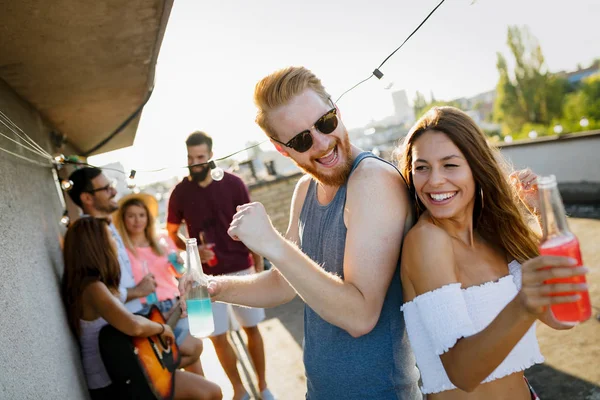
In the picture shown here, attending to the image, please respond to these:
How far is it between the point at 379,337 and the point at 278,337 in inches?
172

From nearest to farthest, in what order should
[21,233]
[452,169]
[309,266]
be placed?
[309,266] → [452,169] → [21,233]

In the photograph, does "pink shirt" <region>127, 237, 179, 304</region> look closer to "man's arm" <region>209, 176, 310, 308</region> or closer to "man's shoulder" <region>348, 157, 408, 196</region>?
"man's arm" <region>209, 176, 310, 308</region>

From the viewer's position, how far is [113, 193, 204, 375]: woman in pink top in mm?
4680

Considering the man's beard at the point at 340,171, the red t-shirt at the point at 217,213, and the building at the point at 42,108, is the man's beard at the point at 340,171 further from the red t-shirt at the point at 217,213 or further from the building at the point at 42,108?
the red t-shirt at the point at 217,213

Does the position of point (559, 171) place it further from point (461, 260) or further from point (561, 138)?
point (461, 260)

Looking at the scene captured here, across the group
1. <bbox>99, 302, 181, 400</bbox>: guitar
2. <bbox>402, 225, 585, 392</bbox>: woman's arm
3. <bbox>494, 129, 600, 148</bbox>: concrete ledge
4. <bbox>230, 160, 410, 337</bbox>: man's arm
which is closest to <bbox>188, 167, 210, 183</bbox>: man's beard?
<bbox>99, 302, 181, 400</bbox>: guitar

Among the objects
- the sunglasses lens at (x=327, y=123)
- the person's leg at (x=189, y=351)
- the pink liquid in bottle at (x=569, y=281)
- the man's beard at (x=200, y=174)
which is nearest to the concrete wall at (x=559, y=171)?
the man's beard at (x=200, y=174)

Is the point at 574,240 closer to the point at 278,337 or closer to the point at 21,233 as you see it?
the point at 21,233

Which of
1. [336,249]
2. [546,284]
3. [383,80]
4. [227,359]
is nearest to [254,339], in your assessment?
[227,359]

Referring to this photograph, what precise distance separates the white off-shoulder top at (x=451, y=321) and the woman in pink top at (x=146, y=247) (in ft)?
10.2

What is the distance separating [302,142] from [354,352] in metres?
0.82

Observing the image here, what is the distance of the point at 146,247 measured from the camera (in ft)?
16.9

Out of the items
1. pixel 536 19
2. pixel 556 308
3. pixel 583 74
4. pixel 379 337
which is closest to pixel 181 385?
pixel 379 337

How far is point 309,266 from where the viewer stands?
1557mm
